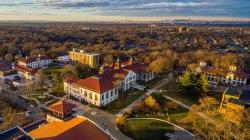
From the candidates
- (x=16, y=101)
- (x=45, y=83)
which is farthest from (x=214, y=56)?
(x=16, y=101)

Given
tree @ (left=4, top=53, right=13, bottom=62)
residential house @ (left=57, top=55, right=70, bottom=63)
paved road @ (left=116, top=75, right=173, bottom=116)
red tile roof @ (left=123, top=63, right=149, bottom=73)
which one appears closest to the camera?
paved road @ (left=116, top=75, right=173, bottom=116)

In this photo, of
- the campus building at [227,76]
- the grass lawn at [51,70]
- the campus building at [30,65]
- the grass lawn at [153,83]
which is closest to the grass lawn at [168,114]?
the grass lawn at [153,83]

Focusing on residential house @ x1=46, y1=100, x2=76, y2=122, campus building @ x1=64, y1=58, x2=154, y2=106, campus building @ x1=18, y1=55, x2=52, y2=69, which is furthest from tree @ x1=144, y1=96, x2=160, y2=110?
campus building @ x1=18, y1=55, x2=52, y2=69

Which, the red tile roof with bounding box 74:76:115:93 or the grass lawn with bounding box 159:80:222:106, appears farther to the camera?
the grass lawn with bounding box 159:80:222:106

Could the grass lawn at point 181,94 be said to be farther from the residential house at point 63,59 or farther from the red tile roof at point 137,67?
the residential house at point 63,59

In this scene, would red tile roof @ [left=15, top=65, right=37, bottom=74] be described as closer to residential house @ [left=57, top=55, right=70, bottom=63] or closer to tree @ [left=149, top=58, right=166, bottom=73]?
residential house @ [left=57, top=55, right=70, bottom=63]

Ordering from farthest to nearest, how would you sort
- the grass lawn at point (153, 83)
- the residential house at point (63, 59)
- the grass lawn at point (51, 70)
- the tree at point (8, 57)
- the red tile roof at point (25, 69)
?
the residential house at point (63, 59) → the tree at point (8, 57) → the grass lawn at point (51, 70) → the red tile roof at point (25, 69) → the grass lawn at point (153, 83)
